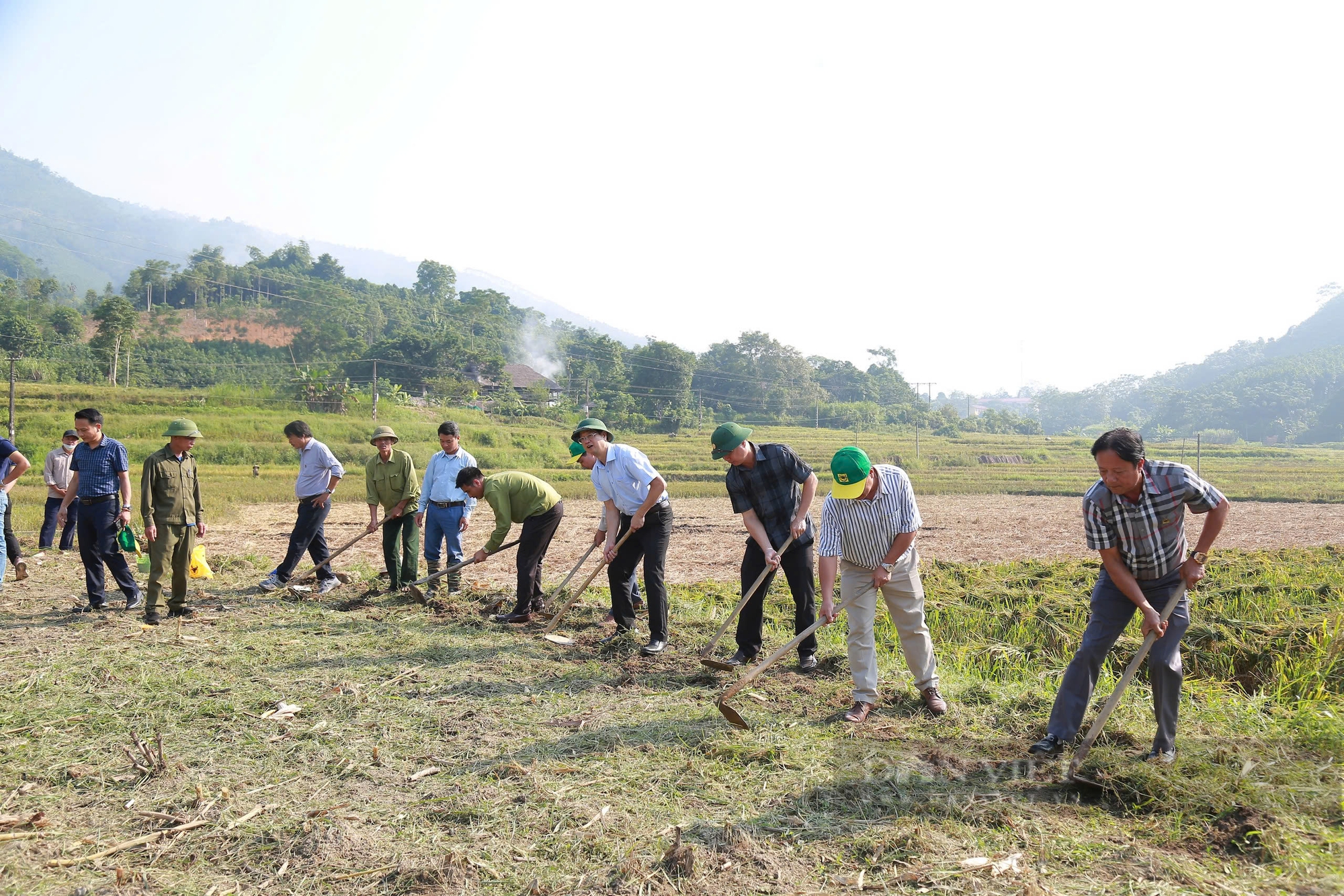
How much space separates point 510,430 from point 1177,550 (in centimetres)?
3523

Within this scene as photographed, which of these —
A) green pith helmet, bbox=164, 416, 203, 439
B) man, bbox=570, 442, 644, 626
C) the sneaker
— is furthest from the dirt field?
the sneaker

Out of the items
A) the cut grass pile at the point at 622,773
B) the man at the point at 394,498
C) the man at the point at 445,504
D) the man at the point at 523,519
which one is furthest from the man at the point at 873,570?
the man at the point at 394,498

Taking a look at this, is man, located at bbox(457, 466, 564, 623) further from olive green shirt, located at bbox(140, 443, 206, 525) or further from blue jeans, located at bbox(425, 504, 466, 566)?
olive green shirt, located at bbox(140, 443, 206, 525)

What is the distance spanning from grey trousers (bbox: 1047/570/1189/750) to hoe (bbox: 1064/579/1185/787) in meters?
0.09

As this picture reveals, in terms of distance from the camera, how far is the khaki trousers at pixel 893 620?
14.9ft

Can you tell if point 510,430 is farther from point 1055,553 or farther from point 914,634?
point 914,634

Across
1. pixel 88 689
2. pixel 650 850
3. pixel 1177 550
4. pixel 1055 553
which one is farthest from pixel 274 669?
pixel 1055 553

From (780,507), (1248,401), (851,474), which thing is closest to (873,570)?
(851,474)

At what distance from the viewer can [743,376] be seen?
71.8 m

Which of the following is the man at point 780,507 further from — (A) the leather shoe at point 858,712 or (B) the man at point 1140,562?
(B) the man at point 1140,562

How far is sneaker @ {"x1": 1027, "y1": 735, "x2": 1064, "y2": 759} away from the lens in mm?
3945

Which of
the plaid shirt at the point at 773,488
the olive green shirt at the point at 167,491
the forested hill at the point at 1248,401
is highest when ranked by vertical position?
the forested hill at the point at 1248,401

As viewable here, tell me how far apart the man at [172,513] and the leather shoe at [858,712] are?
5.38 meters

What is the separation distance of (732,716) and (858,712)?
2.59 feet
